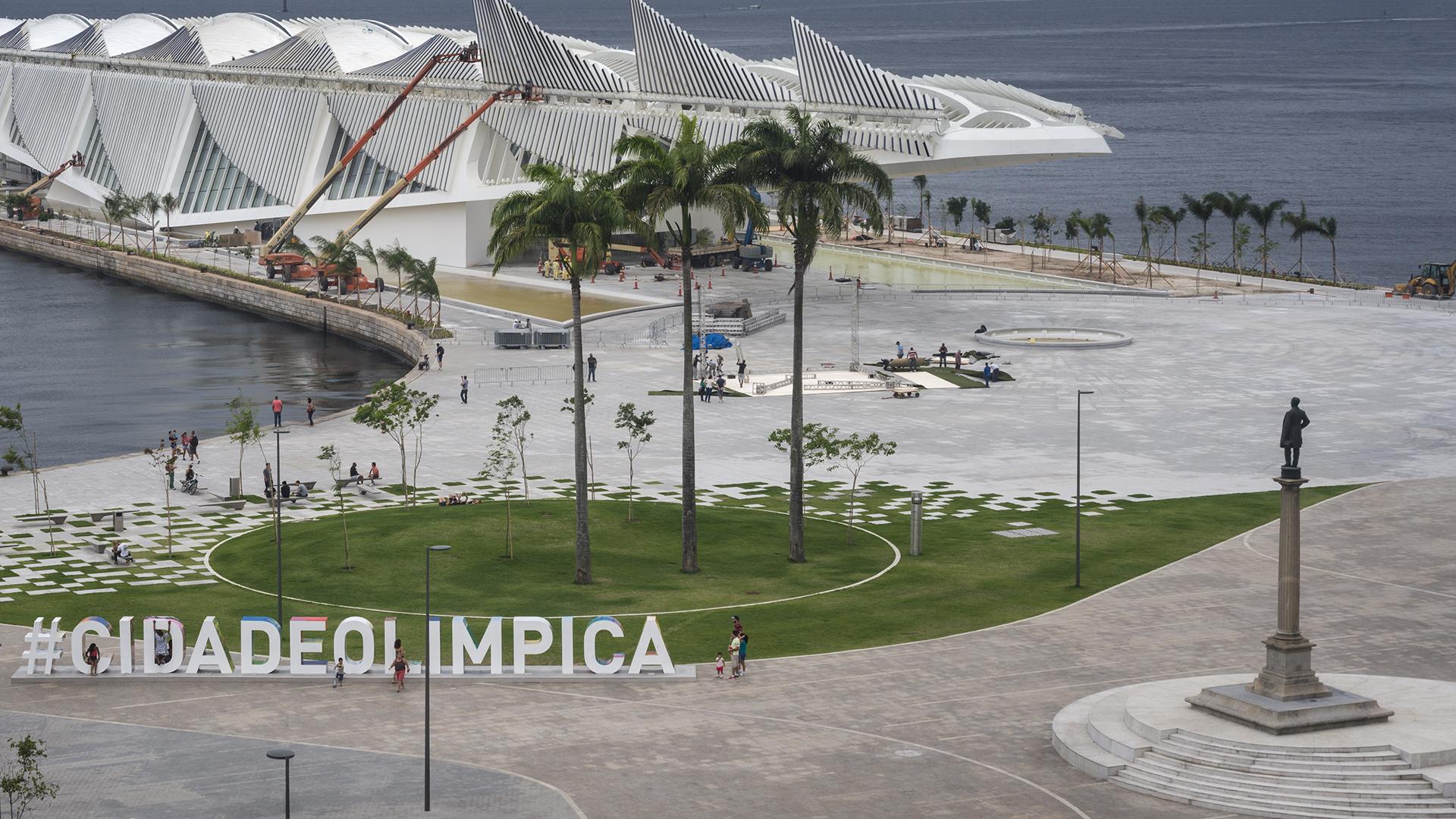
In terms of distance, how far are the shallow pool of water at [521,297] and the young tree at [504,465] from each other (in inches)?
1296

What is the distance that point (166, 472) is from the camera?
70.8 meters

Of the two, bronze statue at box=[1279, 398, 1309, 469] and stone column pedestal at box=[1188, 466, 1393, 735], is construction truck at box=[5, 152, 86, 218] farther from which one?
bronze statue at box=[1279, 398, 1309, 469]

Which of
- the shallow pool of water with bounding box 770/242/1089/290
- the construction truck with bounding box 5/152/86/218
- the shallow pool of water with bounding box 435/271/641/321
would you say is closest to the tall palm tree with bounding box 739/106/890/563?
the shallow pool of water with bounding box 435/271/641/321

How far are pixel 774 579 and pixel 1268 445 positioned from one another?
3039 centimetres

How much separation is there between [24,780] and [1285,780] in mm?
25663

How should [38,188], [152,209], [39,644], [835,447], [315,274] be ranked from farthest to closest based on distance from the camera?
1. [38,188]
2. [152,209]
3. [315,274]
4. [835,447]
5. [39,644]

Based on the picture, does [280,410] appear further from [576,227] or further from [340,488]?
[576,227]

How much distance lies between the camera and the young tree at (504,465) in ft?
205

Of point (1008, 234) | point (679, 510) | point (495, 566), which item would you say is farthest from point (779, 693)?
point (1008, 234)

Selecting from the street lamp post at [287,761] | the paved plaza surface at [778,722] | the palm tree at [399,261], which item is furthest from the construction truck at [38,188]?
the street lamp post at [287,761]

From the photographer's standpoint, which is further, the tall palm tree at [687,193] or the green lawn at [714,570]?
the tall palm tree at [687,193]

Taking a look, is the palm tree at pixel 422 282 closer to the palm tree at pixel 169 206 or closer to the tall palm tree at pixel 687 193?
the palm tree at pixel 169 206

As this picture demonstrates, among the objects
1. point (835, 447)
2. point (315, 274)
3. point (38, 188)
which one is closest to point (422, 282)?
point (315, 274)

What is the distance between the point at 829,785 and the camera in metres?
40.6
